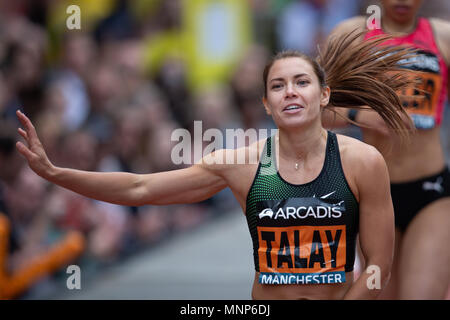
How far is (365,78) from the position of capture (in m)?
4.69

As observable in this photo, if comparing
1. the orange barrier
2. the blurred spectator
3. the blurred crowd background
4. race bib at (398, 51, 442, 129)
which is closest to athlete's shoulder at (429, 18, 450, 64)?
race bib at (398, 51, 442, 129)

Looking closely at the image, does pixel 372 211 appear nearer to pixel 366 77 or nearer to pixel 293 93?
pixel 293 93

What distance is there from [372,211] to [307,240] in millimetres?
344

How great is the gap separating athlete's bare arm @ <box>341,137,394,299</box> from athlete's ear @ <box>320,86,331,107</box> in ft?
0.91

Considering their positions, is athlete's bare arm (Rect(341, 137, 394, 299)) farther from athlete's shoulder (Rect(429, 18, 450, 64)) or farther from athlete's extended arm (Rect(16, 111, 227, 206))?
athlete's shoulder (Rect(429, 18, 450, 64))

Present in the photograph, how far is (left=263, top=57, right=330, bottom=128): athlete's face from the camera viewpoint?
13.9 feet

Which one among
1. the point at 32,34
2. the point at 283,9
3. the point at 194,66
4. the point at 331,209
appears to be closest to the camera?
the point at 331,209

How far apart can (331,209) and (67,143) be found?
457cm

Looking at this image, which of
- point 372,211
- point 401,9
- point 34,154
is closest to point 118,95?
point 401,9

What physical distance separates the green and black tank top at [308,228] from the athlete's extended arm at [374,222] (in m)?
0.07

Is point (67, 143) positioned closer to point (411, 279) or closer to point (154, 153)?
point (154, 153)

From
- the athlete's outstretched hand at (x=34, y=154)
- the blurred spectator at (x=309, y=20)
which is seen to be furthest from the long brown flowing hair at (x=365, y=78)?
the blurred spectator at (x=309, y=20)

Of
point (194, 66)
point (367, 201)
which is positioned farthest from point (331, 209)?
point (194, 66)

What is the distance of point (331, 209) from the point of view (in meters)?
4.25
